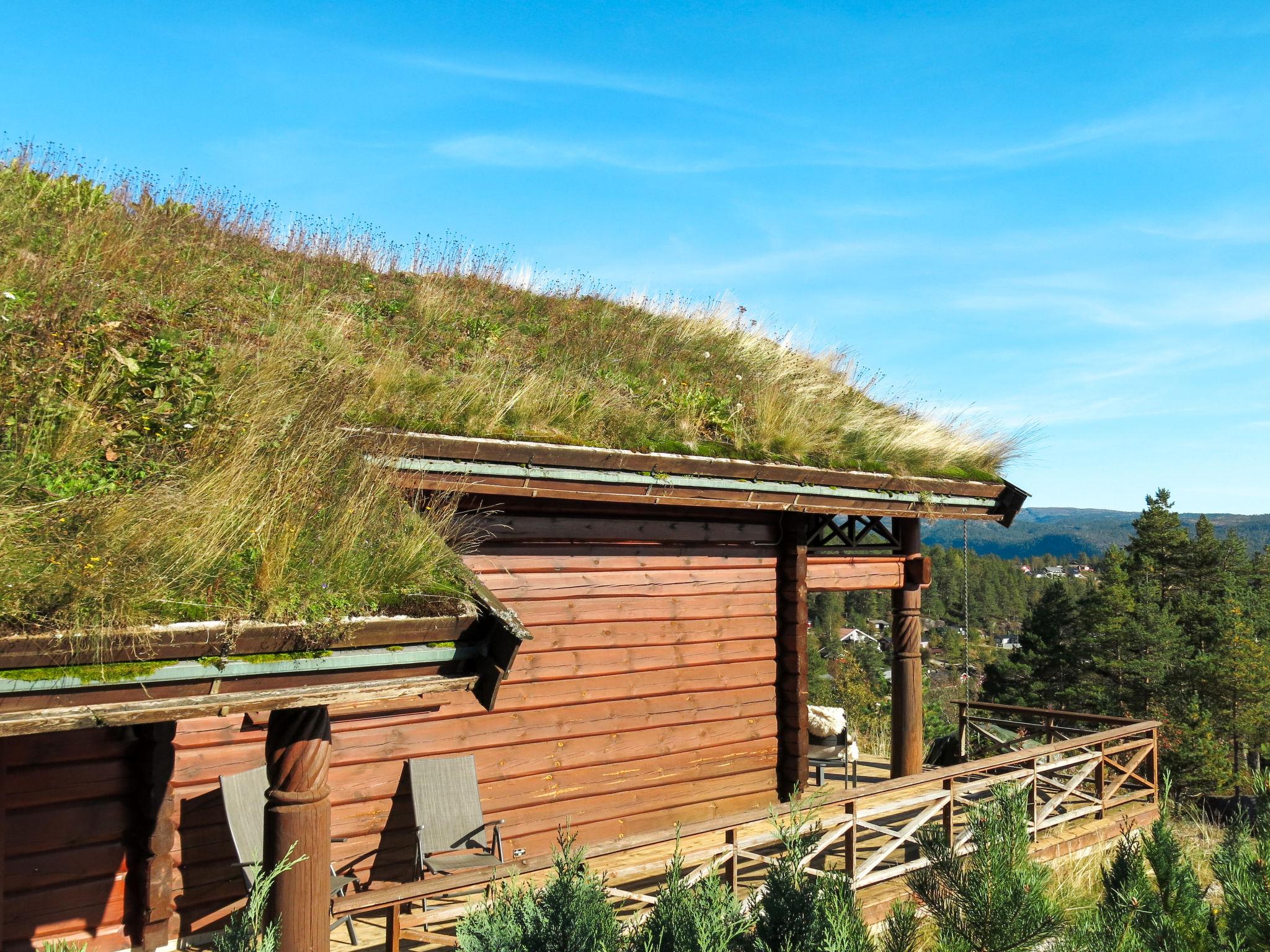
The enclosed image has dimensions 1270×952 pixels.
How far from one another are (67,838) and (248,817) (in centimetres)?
95

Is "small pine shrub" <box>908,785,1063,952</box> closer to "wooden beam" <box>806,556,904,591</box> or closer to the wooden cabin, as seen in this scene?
the wooden cabin

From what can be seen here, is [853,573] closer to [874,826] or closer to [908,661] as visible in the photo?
[908,661]

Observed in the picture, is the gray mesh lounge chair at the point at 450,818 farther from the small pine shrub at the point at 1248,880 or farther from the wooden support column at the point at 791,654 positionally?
the small pine shrub at the point at 1248,880

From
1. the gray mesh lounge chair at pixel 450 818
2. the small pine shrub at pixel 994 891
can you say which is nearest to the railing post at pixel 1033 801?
the gray mesh lounge chair at pixel 450 818

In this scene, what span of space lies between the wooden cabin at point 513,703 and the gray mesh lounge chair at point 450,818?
169 mm

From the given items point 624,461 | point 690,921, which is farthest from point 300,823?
point 624,461

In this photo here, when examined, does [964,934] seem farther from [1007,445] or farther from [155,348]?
[1007,445]

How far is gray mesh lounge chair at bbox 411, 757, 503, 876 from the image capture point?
6.31 meters

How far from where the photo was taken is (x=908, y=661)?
1000cm

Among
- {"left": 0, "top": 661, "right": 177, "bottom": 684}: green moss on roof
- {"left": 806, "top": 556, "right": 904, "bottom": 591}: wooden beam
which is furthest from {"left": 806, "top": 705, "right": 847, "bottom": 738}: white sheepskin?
{"left": 0, "top": 661, "right": 177, "bottom": 684}: green moss on roof

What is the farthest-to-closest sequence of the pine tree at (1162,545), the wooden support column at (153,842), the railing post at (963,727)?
the pine tree at (1162,545) → the railing post at (963,727) → the wooden support column at (153,842)

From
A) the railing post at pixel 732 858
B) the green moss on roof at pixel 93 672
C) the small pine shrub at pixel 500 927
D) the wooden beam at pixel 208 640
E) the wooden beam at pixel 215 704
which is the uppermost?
the wooden beam at pixel 208 640

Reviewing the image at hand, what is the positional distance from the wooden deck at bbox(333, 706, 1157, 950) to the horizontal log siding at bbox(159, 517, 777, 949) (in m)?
0.51

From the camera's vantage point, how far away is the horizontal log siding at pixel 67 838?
5.11 m
